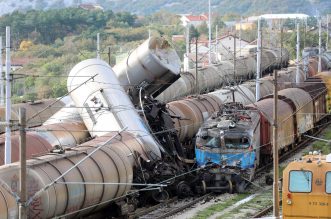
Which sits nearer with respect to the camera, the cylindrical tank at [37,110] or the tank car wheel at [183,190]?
the tank car wheel at [183,190]

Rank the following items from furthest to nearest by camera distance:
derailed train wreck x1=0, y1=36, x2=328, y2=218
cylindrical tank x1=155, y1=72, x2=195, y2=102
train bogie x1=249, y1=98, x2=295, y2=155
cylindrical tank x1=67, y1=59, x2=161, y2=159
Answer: cylindrical tank x1=155, y1=72, x2=195, y2=102, train bogie x1=249, y1=98, x2=295, y2=155, cylindrical tank x1=67, y1=59, x2=161, y2=159, derailed train wreck x1=0, y1=36, x2=328, y2=218

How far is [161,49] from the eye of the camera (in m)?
37.2

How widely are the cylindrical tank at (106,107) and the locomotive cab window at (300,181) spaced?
911 centimetres

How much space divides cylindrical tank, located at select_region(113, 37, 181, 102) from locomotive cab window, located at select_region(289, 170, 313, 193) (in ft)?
55.1

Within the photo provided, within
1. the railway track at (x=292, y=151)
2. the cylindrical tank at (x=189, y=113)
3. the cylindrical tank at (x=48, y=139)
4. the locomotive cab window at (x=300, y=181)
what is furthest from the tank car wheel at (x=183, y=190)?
the locomotive cab window at (x=300, y=181)

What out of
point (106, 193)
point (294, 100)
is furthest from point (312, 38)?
point (106, 193)

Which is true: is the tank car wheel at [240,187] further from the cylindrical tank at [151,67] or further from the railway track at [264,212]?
the cylindrical tank at [151,67]

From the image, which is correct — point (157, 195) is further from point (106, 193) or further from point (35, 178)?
point (35, 178)

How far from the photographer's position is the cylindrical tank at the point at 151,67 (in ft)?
121

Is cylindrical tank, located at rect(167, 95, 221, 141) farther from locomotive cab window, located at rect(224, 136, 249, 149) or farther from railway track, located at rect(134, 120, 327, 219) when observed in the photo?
railway track, located at rect(134, 120, 327, 219)

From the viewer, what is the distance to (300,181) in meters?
20.4

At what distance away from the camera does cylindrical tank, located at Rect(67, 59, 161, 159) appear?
2992 centimetres

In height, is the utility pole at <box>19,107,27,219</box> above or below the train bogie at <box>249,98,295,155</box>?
below

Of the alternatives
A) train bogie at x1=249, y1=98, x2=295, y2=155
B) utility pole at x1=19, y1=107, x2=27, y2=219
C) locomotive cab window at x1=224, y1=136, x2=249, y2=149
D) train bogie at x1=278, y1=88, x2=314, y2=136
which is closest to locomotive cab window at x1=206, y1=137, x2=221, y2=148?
locomotive cab window at x1=224, y1=136, x2=249, y2=149
